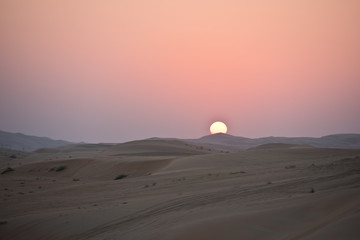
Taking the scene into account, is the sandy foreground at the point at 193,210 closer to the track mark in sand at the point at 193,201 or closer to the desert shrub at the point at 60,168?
the track mark in sand at the point at 193,201

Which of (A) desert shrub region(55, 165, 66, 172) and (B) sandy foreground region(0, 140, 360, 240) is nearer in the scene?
(B) sandy foreground region(0, 140, 360, 240)

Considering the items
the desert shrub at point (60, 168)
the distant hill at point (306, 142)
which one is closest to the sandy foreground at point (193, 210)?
the desert shrub at point (60, 168)

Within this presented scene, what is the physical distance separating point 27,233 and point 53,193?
585cm

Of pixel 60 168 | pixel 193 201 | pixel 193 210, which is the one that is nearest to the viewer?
pixel 193 210

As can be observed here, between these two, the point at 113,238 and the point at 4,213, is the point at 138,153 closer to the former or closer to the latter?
the point at 4,213

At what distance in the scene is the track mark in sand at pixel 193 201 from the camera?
8352mm

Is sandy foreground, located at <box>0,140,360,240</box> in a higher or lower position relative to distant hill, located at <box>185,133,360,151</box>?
lower

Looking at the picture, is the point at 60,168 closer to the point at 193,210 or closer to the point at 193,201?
the point at 193,201

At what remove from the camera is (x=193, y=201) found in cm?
943

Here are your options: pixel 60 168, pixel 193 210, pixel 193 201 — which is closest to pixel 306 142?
pixel 60 168

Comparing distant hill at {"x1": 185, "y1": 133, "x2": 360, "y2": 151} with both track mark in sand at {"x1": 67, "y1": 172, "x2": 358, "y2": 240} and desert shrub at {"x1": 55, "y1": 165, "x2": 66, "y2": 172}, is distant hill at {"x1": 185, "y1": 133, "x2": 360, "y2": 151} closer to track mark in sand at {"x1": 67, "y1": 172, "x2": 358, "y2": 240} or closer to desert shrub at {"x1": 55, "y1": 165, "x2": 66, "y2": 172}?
desert shrub at {"x1": 55, "y1": 165, "x2": 66, "y2": 172}

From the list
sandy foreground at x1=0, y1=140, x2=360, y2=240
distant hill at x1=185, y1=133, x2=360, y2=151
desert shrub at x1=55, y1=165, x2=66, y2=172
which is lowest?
sandy foreground at x1=0, y1=140, x2=360, y2=240

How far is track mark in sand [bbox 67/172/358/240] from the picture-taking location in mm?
8352

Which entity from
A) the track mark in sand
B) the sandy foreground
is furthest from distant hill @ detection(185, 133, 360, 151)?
the track mark in sand
